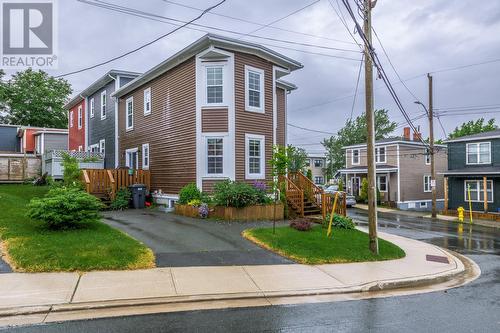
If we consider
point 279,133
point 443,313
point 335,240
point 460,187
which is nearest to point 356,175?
point 460,187

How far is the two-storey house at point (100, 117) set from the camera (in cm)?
2561

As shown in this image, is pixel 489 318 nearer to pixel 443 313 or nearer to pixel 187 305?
pixel 443 313

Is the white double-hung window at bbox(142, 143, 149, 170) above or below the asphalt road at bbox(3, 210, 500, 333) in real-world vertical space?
above

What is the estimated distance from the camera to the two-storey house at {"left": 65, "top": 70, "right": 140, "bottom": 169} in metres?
25.6

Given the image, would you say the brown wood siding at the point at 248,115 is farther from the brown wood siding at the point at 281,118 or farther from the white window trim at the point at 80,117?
the white window trim at the point at 80,117

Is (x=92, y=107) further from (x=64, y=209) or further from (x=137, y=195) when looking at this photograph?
(x=64, y=209)

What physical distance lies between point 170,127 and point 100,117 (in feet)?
36.7

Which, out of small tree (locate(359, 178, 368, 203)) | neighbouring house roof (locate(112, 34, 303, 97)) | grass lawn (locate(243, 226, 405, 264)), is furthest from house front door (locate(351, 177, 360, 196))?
grass lawn (locate(243, 226, 405, 264))

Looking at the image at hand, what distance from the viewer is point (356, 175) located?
43750mm

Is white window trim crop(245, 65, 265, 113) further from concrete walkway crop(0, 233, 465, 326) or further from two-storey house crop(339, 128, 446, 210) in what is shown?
two-storey house crop(339, 128, 446, 210)

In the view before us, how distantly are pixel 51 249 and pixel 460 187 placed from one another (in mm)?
33247

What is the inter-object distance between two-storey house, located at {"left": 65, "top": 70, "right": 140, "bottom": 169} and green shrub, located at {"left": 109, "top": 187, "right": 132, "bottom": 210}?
23.1 ft

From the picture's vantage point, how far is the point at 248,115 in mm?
17703

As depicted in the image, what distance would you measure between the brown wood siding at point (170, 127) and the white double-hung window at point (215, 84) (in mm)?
689
